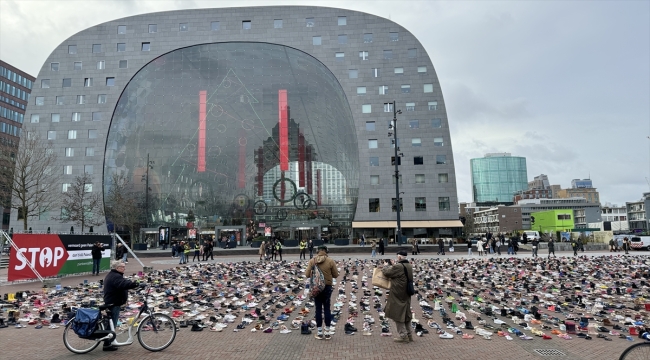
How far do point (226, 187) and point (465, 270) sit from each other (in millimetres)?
41637

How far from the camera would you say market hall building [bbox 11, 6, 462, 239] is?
57.1m

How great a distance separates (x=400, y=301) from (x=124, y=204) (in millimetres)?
54093

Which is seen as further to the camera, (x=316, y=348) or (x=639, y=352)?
(x=316, y=348)

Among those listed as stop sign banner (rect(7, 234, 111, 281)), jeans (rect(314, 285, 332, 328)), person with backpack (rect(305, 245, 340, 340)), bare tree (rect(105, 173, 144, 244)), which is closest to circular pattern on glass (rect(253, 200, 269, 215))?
bare tree (rect(105, 173, 144, 244))

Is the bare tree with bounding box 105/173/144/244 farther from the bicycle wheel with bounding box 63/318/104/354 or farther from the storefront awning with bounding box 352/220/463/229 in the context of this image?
the bicycle wheel with bounding box 63/318/104/354

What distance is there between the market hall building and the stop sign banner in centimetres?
3429

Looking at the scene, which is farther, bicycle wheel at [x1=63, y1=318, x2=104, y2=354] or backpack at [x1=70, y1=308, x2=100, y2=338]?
bicycle wheel at [x1=63, y1=318, x2=104, y2=354]

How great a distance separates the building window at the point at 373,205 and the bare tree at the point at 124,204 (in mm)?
30905

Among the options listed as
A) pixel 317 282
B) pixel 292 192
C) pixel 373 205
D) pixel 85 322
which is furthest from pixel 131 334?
pixel 373 205

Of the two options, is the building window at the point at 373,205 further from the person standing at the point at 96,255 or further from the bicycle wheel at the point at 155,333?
the bicycle wheel at the point at 155,333

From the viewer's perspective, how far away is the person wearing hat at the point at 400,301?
27.3 feet

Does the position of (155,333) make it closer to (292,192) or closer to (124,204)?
(292,192)

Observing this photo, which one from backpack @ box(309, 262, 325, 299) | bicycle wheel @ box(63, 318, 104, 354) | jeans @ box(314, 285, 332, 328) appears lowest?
bicycle wheel @ box(63, 318, 104, 354)

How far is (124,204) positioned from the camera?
5491 centimetres
